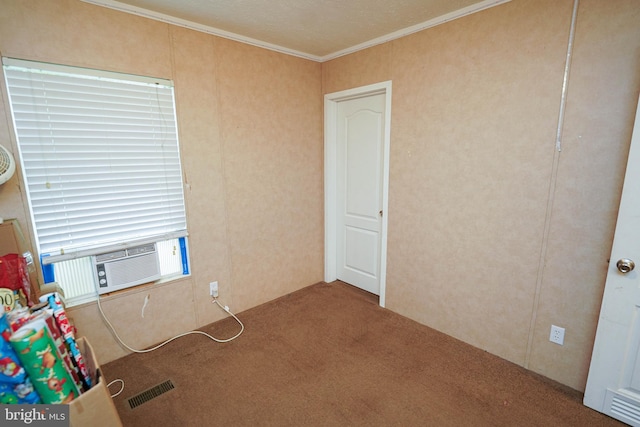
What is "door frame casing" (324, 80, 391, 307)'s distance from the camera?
2730mm

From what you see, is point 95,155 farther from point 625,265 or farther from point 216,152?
point 625,265

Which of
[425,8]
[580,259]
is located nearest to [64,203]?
[425,8]

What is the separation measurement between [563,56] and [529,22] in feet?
1.00

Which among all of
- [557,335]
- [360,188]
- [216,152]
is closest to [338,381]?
[557,335]

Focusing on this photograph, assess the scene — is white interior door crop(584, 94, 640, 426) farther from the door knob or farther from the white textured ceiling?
the white textured ceiling

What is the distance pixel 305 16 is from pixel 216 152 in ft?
4.14

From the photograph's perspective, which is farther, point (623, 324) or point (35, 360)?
point (623, 324)

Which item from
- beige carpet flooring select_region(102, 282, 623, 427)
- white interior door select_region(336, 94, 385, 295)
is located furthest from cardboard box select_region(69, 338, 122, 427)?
white interior door select_region(336, 94, 385, 295)

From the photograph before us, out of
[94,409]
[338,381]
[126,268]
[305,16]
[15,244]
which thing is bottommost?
[338,381]

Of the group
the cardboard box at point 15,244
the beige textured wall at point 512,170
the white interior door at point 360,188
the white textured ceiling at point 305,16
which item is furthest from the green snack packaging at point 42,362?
the white interior door at point 360,188

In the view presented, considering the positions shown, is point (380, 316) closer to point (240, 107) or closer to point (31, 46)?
point (240, 107)

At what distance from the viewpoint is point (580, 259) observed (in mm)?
1823

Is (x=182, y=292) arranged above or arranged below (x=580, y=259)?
below

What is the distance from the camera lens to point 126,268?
7.34ft
